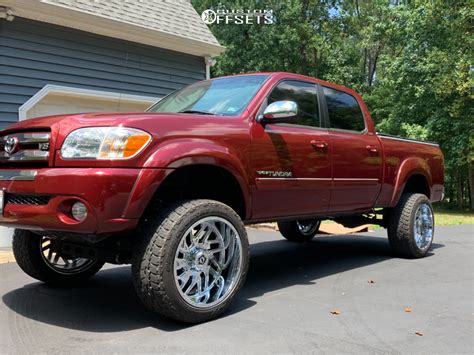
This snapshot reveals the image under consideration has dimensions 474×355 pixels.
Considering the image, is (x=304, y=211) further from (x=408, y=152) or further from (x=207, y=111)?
(x=408, y=152)

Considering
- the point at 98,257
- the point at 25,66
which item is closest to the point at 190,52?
the point at 25,66

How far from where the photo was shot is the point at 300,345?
3.12 meters

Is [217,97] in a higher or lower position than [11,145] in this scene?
higher

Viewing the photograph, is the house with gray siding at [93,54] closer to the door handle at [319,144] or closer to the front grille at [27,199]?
the front grille at [27,199]

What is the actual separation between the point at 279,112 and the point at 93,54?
235 inches

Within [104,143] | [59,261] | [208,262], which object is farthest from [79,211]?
[59,261]

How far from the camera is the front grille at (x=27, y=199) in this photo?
3316mm

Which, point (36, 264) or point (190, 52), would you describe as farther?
point (190, 52)

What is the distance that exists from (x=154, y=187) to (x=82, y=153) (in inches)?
20.5

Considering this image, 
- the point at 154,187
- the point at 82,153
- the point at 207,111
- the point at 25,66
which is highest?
the point at 25,66

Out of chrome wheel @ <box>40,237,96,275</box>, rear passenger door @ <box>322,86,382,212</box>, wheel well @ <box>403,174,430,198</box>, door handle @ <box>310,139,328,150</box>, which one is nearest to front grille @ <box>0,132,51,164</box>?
chrome wheel @ <box>40,237,96,275</box>

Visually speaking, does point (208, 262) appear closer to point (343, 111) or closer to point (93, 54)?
point (343, 111)

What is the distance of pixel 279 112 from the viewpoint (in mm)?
4090

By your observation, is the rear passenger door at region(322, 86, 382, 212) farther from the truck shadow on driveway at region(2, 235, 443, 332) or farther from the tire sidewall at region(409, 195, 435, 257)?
the truck shadow on driveway at region(2, 235, 443, 332)
